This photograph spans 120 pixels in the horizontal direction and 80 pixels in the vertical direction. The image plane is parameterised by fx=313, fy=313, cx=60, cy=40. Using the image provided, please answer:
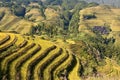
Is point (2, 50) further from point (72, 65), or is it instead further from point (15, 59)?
point (72, 65)

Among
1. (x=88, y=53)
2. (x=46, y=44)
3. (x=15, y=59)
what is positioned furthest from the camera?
(x=88, y=53)

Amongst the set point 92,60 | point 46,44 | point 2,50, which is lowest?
point 92,60

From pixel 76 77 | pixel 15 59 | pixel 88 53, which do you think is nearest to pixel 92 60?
pixel 88 53

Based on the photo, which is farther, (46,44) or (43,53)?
(46,44)

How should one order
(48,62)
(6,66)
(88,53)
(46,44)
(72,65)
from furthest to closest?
(88,53), (46,44), (72,65), (48,62), (6,66)

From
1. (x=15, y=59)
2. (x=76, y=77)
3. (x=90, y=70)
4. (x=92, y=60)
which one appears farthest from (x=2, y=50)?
(x=92, y=60)

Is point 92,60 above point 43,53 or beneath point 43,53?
beneath
